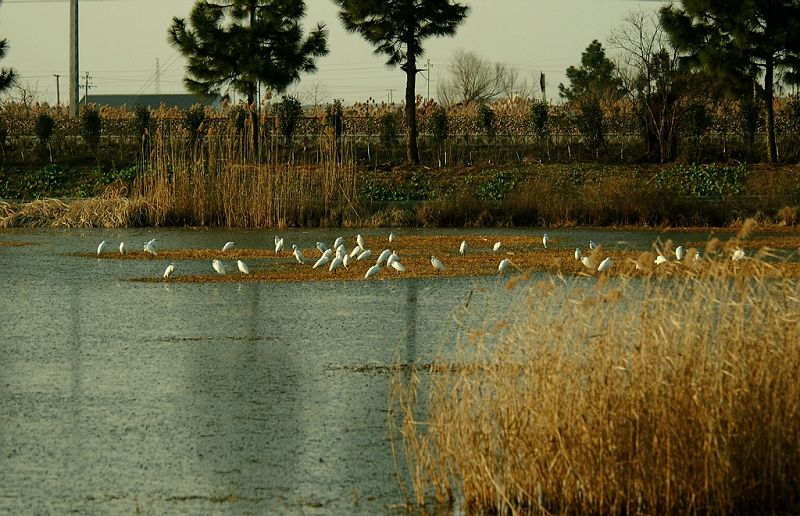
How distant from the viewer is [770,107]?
143 feet

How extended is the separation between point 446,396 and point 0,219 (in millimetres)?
23716

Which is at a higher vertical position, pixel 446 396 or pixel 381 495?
pixel 446 396

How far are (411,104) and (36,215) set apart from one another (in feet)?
63.0

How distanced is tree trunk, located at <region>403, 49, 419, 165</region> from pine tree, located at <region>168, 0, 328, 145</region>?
423 cm

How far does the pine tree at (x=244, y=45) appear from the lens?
1841 inches

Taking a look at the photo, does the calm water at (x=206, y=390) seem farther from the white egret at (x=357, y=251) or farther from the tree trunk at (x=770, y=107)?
the tree trunk at (x=770, y=107)

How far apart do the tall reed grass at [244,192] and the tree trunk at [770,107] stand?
19141 millimetres

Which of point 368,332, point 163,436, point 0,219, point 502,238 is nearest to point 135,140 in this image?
point 0,219

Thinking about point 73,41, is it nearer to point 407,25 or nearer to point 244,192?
point 407,25

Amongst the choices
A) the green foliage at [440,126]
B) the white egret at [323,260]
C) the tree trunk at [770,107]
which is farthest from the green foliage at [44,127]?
the white egret at [323,260]

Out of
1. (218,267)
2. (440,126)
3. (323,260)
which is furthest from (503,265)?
(440,126)

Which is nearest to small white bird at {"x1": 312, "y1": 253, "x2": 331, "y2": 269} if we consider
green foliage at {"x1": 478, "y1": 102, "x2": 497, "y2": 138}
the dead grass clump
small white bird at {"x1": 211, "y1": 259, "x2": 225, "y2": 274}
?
small white bird at {"x1": 211, "y1": 259, "x2": 225, "y2": 274}

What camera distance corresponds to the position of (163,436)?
8.57 meters

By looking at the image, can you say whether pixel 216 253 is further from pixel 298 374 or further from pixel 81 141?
pixel 81 141
